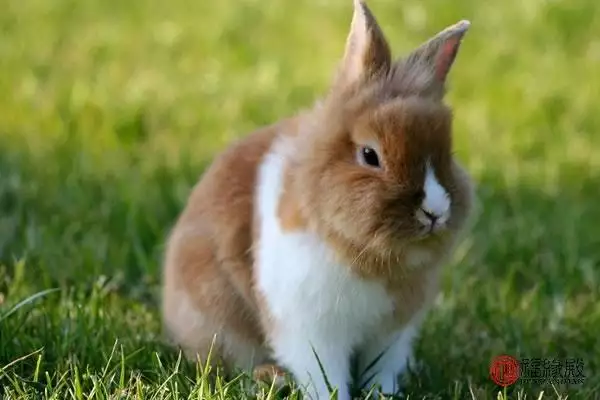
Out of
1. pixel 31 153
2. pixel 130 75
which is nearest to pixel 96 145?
pixel 31 153

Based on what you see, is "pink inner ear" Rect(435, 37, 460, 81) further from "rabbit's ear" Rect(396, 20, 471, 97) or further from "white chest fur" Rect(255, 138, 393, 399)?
"white chest fur" Rect(255, 138, 393, 399)

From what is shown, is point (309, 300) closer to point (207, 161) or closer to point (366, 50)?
point (366, 50)

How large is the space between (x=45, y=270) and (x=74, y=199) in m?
0.71

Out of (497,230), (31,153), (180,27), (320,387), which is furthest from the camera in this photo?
(180,27)

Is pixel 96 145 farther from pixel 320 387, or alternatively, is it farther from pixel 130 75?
pixel 320 387

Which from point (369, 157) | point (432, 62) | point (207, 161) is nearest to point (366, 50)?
point (432, 62)

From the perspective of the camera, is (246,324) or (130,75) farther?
(130,75)

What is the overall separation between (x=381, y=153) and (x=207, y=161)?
2.47 meters

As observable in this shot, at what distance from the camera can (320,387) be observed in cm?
305

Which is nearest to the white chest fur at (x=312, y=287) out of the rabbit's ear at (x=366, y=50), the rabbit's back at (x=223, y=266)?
the rabbit's back at (x=223, y=266)

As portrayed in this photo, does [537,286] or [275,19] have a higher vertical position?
[275,19]

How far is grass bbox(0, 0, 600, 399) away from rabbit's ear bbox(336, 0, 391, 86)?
927 mm

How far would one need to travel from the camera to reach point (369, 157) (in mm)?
2797

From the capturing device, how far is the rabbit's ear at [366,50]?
293cm
